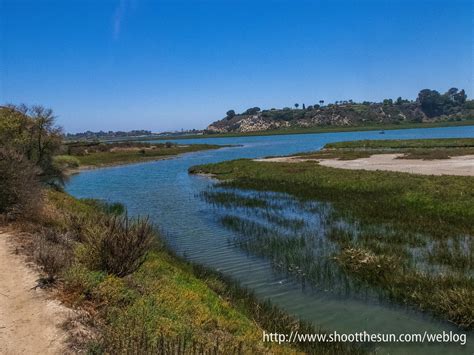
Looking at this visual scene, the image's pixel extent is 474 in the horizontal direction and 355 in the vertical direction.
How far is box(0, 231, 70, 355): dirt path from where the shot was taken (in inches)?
247

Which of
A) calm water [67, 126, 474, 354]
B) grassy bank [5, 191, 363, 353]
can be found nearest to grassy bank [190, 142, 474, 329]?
calm water [67, 126, 474, 354]

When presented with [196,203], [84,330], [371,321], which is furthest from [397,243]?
[196,203]

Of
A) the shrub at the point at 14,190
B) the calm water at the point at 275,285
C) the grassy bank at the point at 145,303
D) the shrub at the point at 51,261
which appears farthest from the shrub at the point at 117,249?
the shrub at the point at 14,190

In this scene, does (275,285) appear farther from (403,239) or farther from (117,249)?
(403,239)

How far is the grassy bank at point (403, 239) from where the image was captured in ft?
36.8

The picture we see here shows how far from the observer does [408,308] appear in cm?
1069

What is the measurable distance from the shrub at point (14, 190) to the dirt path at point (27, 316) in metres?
4.59

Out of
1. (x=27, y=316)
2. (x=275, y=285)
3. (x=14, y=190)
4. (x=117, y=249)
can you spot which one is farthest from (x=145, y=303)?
(x=14, y=190)

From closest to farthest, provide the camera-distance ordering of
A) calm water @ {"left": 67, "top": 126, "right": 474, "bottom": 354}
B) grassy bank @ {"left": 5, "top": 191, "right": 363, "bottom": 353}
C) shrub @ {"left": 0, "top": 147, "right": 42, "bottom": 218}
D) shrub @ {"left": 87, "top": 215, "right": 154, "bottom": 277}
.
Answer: grassy bank @ {"left": 5, "top": 191, "right": 363, "bottom": 353}, shrub @ {"left": 87, "top": 215, "right": 154, "bottom": 277}, calm water @ {"left": 67, "top": 126, "right": 474, "bottom": 354}, shrub @ {"left": 0, "top": 147, "right": 42, "bottom": 218}

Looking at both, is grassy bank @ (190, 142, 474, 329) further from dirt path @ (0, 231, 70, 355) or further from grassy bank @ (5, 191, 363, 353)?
dirt path @ (0, 231, 70, 355)

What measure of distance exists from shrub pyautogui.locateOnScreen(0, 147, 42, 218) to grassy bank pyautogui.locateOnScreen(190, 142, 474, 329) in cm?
927

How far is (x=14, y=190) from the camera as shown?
13.5 m

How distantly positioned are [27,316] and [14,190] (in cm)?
770

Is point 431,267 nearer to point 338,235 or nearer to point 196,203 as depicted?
point 338,235
